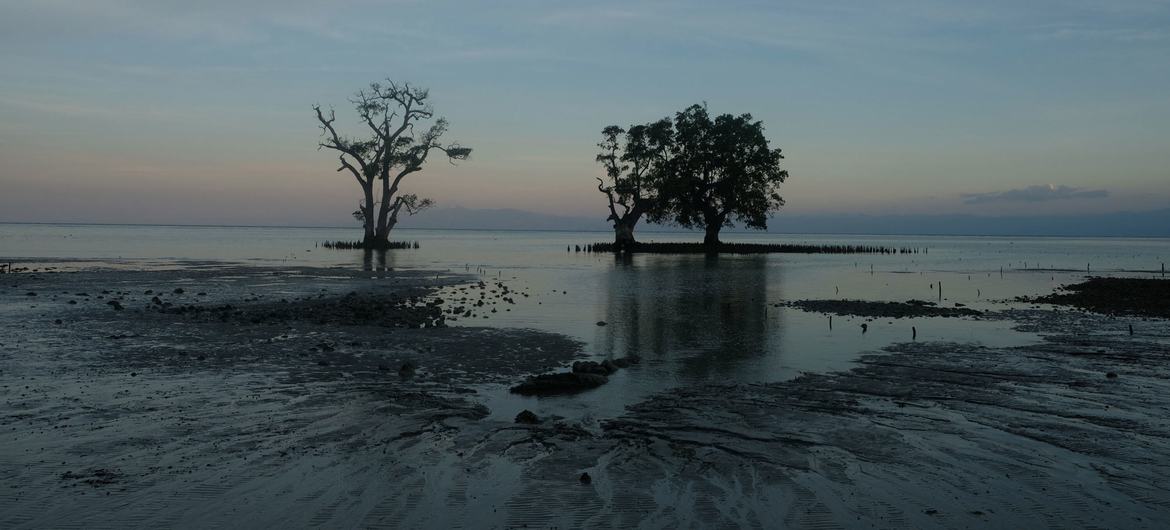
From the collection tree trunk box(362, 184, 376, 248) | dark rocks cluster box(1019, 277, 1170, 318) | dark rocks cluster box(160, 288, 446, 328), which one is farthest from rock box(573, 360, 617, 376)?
tree trunk box(362, 184, 376, 248)

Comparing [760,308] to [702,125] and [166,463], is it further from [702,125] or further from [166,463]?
[702,125]

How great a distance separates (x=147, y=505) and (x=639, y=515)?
441 centimetres

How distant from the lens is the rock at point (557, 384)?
40.6 feet

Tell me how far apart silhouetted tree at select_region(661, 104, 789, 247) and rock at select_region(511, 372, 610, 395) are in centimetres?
6385

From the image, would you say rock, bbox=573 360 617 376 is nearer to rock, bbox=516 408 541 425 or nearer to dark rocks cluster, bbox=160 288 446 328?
rock, bbox=516 408 541 425

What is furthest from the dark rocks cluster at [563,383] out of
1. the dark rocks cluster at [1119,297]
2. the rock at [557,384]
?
the dark rocks cluster at [1119,297]

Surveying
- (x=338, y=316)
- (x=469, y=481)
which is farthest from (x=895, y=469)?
(x=338, y=316)

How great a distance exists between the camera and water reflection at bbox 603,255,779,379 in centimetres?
1659

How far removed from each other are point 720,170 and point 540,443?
69.5 metres

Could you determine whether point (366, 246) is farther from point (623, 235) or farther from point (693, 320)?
point (693, 320)

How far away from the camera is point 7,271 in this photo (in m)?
37.9

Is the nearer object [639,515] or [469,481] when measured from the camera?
[639,515]

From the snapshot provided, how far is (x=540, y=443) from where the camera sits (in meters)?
9.44

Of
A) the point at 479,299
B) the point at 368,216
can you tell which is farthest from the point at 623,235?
the point at 479,299
